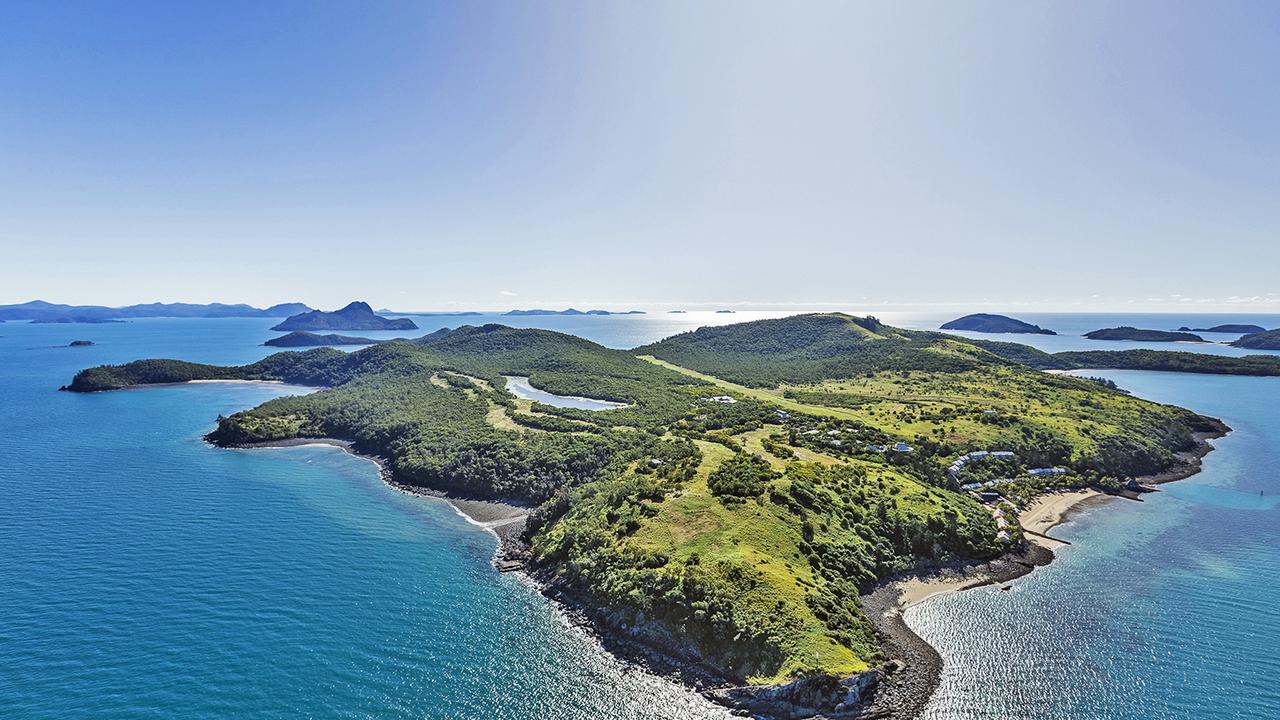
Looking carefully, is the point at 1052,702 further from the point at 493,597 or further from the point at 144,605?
the point at 144,605

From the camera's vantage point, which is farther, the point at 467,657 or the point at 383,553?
the point at 383,553

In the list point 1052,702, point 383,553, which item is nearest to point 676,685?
point 1052,702

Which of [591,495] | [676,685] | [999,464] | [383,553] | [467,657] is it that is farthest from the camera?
[999,464]

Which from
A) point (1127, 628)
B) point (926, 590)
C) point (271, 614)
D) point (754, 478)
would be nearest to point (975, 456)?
point (1127, 628)

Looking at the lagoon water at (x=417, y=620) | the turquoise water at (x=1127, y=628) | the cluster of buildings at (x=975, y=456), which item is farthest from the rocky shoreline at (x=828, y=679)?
the cluster of buildings at (x=975, y=456)

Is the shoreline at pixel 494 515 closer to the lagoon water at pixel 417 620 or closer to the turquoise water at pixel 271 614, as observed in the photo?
the turquoise water at pixel 271 614
